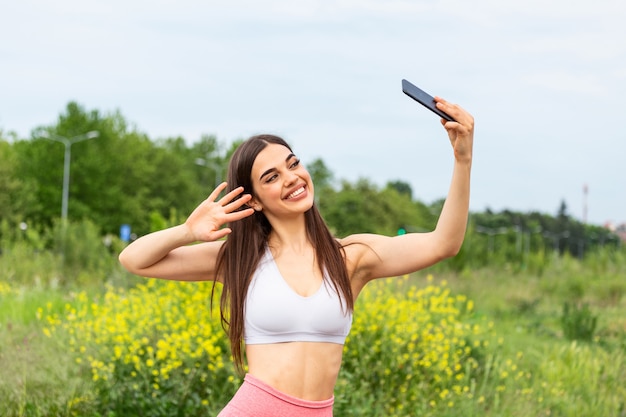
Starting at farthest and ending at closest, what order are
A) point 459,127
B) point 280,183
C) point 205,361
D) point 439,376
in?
point 439,376 → point 205,361 → point 280,183 → point 459,127

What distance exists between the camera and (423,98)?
2705mm

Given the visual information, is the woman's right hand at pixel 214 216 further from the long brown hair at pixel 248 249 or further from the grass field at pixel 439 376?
the grass field at pixel 439 376

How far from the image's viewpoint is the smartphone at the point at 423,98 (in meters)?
2.70

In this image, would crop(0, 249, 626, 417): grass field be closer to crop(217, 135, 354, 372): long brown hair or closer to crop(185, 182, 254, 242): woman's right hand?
crop(217, 135, 354, 372): long brown hair

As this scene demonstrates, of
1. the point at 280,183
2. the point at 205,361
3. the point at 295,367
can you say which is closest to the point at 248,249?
the point at 280,183

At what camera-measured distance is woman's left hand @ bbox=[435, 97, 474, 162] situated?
8.79 feet

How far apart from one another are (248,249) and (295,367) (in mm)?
435

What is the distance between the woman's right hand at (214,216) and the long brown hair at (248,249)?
13cm

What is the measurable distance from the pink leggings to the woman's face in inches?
22.1

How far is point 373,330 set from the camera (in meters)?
6.74

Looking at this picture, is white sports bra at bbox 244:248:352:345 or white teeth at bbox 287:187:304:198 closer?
white sports bra at bbox 244:248:352:345

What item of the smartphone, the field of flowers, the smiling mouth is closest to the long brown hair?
the smiling mouth

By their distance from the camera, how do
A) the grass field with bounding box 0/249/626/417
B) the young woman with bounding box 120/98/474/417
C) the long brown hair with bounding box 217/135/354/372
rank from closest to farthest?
the young woman with bounding box 120/98/474/417
the long brown hair with bounding box 217/135/354/372
the grass field with bounding box 0/249/626/417

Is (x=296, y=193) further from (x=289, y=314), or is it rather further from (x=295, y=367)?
(x=295, y=367)
